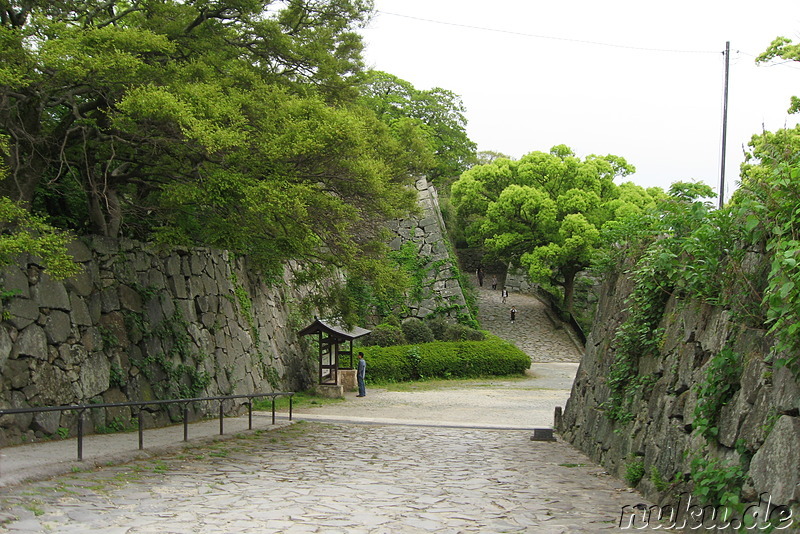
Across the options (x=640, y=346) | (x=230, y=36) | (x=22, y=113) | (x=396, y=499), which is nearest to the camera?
(x=396, y=499)

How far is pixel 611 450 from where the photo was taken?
883 centimetres

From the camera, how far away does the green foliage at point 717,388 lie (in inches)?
213

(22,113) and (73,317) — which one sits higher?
(22,113)

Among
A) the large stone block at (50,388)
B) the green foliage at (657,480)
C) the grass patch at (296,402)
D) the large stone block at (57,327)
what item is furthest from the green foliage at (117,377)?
the green foliage at (657,480)

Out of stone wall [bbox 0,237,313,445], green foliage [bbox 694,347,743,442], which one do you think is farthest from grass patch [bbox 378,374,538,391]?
green foliage [bbox 694,347,743,442]

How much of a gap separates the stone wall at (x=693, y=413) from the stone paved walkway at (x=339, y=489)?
486 millimetres

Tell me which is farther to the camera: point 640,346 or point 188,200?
point 188,200

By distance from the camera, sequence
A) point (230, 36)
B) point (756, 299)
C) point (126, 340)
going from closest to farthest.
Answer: point (756, 299) → point (126, 340) → point (230, 36)

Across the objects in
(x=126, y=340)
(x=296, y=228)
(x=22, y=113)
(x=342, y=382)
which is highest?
(x=22, y=113)

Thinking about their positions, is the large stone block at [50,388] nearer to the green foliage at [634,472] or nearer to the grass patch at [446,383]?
the green foliage at [634,472]

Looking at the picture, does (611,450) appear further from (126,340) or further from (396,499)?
(126,340)

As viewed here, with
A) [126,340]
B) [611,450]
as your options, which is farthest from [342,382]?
[611,450]

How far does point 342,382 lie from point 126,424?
10591 mm

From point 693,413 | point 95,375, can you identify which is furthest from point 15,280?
point 693,413
